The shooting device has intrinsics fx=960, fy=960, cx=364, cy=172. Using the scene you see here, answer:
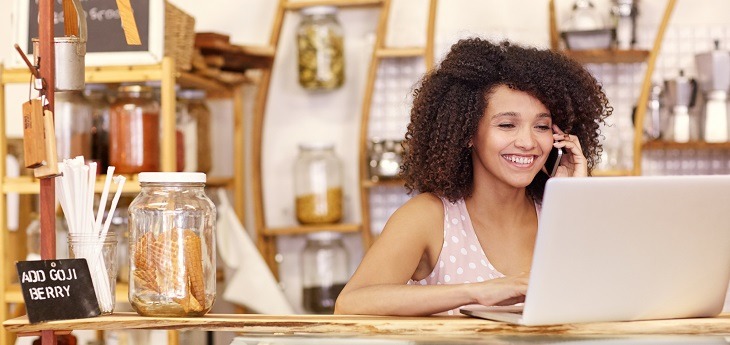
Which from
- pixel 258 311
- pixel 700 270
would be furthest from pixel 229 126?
pixel 700 270

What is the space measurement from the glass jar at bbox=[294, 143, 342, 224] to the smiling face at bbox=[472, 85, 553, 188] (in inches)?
72.2

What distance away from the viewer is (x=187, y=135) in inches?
137

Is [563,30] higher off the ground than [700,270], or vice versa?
[563,30]

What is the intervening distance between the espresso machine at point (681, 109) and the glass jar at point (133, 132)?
1.99 meters

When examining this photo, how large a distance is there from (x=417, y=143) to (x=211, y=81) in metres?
1.58

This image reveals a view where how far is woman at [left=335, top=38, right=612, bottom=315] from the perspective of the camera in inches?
77.9

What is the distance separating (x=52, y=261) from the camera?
1402 millimetres

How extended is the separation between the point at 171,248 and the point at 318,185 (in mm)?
2382

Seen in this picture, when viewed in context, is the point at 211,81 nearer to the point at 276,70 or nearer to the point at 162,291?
the point at 276,70

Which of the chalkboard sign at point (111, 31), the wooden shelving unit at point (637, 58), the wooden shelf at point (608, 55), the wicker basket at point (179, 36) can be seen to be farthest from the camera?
the wooden shelf at point (608, 55)

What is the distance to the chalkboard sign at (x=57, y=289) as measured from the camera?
1.37m

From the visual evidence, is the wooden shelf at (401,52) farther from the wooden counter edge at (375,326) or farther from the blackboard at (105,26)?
the wooden counter edge at (375,326)

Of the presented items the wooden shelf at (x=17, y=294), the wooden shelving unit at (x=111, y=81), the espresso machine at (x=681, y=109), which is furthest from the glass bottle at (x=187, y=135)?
the espresso machine at (x=681, y=109)

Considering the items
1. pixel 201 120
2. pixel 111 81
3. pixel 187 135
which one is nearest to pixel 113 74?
pixel 111 81
